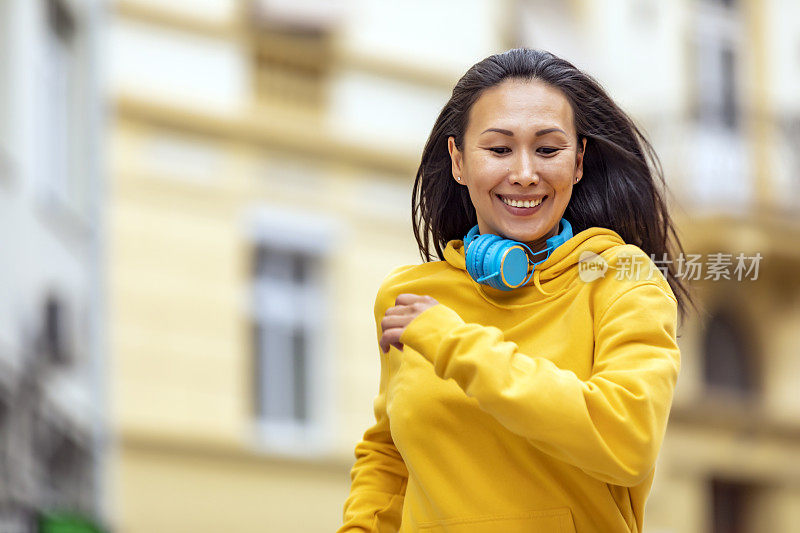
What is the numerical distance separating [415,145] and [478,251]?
12584 millimetres

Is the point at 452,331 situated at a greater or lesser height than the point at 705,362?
greater

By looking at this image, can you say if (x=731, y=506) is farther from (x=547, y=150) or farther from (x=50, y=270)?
(x=547, y=150)

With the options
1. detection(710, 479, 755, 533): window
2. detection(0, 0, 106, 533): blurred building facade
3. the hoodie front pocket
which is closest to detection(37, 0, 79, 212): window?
detection(0, 0, 106, 533): blurred building facade

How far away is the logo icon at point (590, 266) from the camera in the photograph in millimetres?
2556

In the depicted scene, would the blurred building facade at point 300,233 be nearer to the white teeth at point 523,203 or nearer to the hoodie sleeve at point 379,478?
the hoodie sleeve at point 379,478

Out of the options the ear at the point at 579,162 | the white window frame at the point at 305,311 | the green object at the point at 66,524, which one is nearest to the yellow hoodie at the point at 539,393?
the ear at the point at 579,162

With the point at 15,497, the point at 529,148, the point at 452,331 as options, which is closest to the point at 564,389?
the point at 452,331

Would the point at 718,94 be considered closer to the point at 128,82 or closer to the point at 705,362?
the point at 705,362

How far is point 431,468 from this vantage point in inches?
101

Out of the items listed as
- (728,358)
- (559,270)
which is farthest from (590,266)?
(728,358)

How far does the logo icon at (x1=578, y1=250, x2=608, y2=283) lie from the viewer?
2556 mm

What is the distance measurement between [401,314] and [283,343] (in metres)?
11.5

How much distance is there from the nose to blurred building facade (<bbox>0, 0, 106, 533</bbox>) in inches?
346

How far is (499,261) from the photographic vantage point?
8.32 ft
